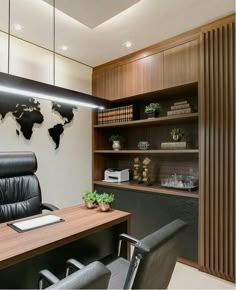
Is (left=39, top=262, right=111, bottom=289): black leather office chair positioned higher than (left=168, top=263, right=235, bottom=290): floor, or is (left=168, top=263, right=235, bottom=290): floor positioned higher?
(left=39, top=262, right=111, bottom=289): black leather office chair

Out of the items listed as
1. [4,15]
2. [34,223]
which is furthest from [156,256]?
[4,15]

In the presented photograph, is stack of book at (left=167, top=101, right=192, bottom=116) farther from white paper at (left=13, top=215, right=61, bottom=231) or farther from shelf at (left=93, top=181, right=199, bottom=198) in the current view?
white paper at (left=13, top=215, right=61, bottom=231)

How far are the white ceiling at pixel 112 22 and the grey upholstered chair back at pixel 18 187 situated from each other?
1469mm

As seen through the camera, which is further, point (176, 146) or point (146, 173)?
point (146, 173)

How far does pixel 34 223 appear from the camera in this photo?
1743 mm

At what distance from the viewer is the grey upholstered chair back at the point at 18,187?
2232mm

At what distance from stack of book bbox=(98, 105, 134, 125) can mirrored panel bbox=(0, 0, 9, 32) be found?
173cm

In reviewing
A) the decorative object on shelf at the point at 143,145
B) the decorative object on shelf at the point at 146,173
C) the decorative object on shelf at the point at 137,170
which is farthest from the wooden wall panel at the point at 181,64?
the decorative object on shelf at the point at 137,170

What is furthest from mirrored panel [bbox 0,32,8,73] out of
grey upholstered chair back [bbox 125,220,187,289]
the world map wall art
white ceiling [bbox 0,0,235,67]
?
grey upholstered chair back [bbox 125,220,187,289]

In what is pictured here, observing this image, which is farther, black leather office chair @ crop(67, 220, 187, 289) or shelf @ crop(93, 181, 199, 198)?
shelf @ crop(93, 181, 199, 198)

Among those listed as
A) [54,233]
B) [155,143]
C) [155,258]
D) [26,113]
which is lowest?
[54,233]

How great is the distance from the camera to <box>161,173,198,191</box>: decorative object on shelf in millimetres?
2748

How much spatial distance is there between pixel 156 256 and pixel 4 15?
2620 millimetres

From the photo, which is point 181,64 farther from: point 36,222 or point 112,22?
point 36,222
